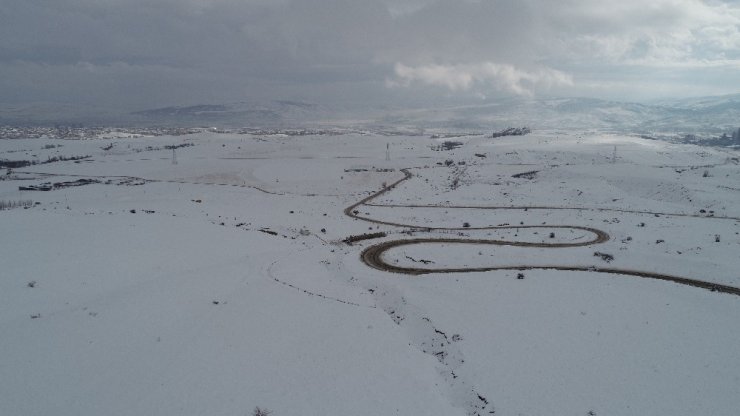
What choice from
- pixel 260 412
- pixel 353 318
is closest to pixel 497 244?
pixel 353 318

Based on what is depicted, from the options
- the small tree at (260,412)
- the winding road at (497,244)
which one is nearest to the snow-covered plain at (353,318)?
the small tree at (260,412)

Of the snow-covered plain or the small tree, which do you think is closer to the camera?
the small tree

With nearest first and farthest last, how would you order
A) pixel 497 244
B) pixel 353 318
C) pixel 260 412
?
pixel 260 412
pixel 353 318
pixel 497 244

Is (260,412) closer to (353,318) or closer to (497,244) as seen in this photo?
(353,318)

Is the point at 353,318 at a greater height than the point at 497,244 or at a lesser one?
greater

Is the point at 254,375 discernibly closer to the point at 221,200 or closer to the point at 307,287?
the point at 307,287

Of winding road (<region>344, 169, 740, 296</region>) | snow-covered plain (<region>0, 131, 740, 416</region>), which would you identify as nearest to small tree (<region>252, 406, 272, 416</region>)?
snow-covered plain (<region>0, 131, 740, 416</region>)

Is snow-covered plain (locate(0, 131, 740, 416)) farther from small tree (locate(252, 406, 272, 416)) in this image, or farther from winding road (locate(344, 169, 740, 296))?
winding road (locate(344, 169, 740, 296))

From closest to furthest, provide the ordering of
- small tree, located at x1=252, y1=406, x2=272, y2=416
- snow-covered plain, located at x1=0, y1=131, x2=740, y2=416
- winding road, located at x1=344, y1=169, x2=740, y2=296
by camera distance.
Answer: small tree, located at x1=252, y1=406, x2=272, y2=416 < snow-covered plain, located at x1=0, y1=131, x2=740, y2=416 < winding road, located at x1=344, y1=169, x2=740, y2=296

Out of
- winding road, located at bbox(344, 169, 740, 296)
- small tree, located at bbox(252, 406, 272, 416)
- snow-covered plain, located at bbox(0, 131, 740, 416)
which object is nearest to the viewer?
small tree, located at bbox(252, 406, 272, 416)

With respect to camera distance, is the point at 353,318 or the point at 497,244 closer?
the point at 353,318
